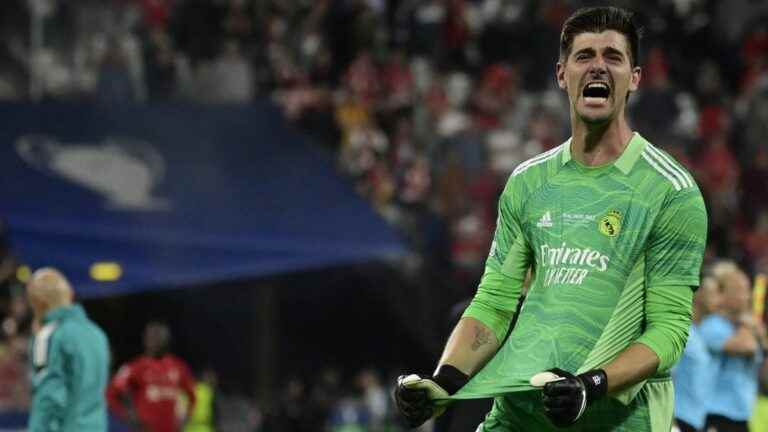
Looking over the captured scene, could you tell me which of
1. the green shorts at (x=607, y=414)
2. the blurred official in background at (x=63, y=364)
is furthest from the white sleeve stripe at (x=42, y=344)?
the green shorts at (x=607, y=414)

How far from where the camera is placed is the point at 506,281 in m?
4.45

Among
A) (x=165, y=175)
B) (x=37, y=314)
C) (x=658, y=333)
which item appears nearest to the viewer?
(x=658, y=333)

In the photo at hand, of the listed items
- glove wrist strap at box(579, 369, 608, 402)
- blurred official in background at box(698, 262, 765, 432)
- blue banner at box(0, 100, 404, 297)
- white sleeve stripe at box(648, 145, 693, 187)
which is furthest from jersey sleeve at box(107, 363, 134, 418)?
glove wrist strap at box(579, 369, 608, 402)

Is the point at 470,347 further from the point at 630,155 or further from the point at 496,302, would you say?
the point at 630,155

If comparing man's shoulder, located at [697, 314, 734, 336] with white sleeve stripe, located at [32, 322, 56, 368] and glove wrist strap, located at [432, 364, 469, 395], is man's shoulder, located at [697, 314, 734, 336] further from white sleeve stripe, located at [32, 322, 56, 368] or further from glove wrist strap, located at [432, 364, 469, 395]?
glove wrist strap, located at [432, 364, 469, 395]

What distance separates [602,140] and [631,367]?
672 mm

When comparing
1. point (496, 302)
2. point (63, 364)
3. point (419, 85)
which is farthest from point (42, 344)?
point (419, 85)

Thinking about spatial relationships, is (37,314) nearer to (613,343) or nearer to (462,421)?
(462,421)

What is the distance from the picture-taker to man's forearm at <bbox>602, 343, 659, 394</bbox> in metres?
4.05

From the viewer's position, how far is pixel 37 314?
32.3 ft

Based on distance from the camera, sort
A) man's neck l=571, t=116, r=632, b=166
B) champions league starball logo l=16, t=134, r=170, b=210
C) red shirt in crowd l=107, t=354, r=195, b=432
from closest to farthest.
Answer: man's neck l=571, t=116, r=632, b=166 < red shirt in crowd l=107, t=354, r=195, b=432 < champions league starball logo l=16, t=134, r=170, b=210

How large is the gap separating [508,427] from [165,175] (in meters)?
11.9

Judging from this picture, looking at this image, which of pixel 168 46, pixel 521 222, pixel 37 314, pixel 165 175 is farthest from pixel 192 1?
pixel 521 222

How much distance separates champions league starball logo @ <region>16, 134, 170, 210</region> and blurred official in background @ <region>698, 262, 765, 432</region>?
7.37 meters
